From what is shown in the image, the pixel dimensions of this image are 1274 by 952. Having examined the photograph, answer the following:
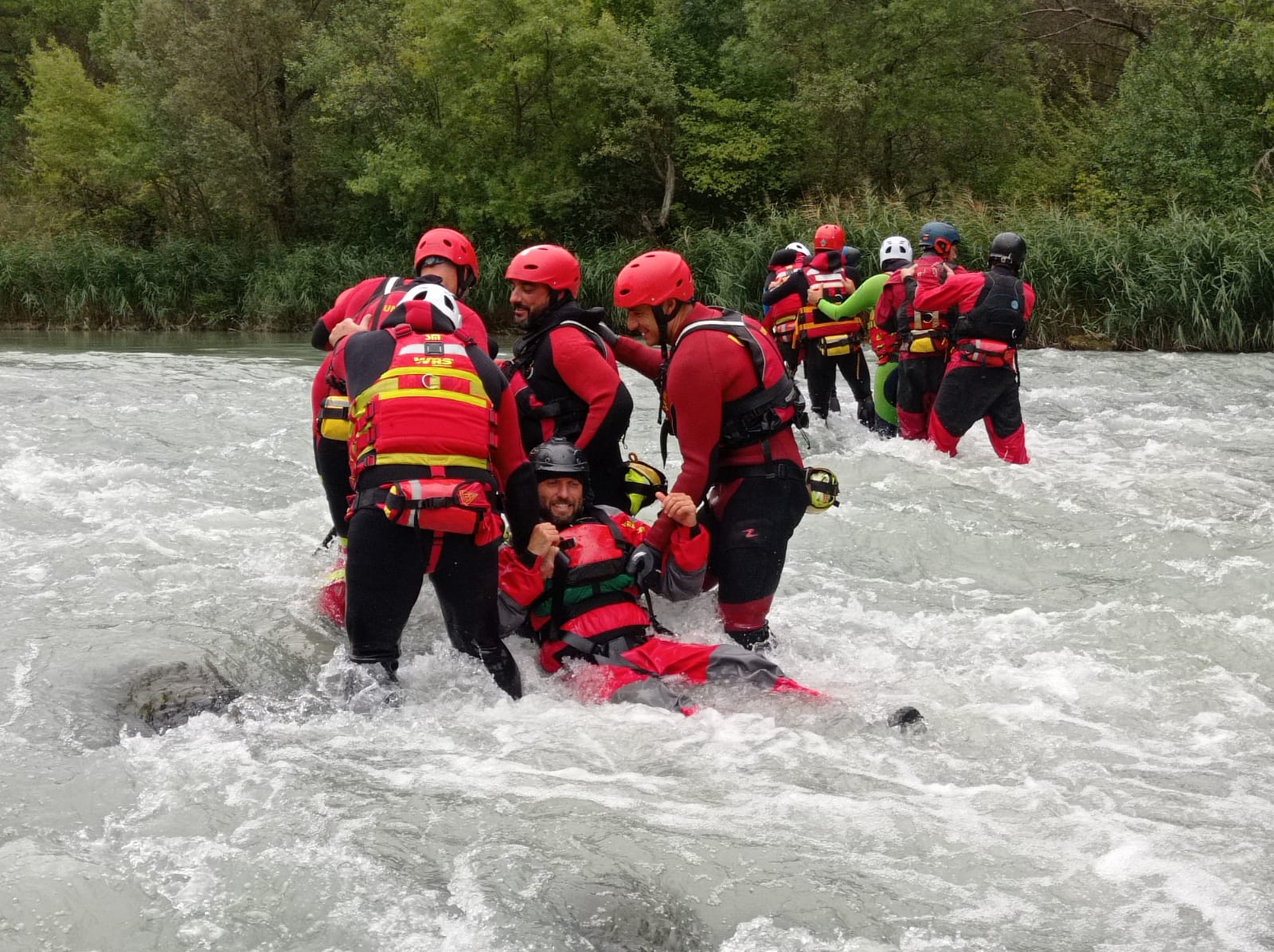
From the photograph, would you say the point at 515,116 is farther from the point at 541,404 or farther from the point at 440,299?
the point at 440,299

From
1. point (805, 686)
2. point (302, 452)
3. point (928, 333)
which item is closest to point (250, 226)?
point (302, 452)

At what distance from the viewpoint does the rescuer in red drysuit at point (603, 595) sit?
4996 millimetres

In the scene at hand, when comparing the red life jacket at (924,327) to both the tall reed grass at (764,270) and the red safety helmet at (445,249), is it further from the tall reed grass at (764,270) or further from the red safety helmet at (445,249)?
the tall reed grass at (764,270)

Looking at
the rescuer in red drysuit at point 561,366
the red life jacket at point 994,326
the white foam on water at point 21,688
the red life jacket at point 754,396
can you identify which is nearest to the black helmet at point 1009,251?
the red life jacket at point 994,326

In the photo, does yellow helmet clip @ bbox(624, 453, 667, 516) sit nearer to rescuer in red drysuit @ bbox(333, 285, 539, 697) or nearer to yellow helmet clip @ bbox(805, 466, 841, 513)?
yellow helmet clip @ bbox(805, 466, 841, 513)

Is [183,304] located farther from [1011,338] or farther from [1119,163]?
[1011,338]

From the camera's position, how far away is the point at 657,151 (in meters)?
29.7

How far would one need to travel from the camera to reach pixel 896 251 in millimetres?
11086

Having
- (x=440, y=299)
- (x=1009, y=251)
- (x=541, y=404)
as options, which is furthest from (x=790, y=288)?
(x=440, y=299)

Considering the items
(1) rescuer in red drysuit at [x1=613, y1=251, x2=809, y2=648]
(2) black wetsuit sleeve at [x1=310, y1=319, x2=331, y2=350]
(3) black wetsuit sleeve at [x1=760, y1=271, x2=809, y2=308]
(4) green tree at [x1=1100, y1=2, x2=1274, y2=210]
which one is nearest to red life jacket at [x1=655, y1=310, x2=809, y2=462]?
(1) rescuer in red drysuit at [x1=613, y1=251, x2=809, y2=648]

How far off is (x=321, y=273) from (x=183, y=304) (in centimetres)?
317

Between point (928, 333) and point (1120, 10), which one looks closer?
point (928, 333)

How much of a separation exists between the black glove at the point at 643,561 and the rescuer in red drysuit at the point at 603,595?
78mm

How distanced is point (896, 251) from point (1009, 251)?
1940 millimetres
